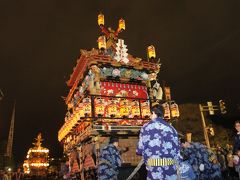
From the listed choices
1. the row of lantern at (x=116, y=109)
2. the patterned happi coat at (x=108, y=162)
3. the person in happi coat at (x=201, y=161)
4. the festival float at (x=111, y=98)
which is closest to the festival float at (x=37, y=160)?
the festival float at (x=111, y=98)

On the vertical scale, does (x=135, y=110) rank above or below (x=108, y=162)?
above

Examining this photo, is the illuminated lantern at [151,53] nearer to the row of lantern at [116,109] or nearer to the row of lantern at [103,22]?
the row of lantern at [103,22]

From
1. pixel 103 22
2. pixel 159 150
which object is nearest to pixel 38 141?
pixel 103 22

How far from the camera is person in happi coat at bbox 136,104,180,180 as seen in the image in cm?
540

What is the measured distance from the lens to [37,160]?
41.8 metres

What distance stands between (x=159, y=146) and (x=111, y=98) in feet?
40.0

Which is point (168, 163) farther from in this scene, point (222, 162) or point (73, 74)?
point (73, 74)

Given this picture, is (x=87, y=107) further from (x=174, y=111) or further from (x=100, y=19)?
(x=100, y=19)

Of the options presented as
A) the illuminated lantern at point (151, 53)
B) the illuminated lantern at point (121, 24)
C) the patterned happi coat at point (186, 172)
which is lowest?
the patterned happi coat at point (186, 172)

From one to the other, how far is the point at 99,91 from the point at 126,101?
2037 millimetres

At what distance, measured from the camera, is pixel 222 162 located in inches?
544

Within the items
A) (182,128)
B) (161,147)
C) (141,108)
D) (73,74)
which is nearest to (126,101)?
(141,108)

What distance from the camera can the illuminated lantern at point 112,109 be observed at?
16.8m

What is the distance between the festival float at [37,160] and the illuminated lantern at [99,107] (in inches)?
1109
